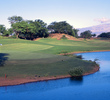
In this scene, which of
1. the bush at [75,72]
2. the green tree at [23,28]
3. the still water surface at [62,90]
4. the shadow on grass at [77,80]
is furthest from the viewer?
the green tree at [23,28]

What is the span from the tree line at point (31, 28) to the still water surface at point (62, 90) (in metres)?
83.5

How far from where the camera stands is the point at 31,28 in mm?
112688

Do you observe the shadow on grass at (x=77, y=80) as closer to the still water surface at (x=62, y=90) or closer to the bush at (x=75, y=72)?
the still water surface at (x=62, y=90)

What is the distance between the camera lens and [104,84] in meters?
29.6

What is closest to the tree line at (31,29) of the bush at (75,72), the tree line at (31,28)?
the tree line at (31,28)

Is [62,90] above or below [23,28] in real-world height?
below

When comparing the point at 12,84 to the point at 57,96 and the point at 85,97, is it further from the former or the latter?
the point at 85,97

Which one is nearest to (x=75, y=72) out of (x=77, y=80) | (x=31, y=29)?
(x=77, y=80)

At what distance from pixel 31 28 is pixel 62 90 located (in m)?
88.7

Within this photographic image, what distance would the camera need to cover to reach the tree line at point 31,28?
113m

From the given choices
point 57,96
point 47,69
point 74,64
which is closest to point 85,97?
point 57,96

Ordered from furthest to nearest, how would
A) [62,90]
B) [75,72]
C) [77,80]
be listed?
[75,72] → [77,80] → [62,90]

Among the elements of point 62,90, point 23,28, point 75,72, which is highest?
point 23,28

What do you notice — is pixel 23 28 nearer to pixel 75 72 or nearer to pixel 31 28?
pixel 31 28
